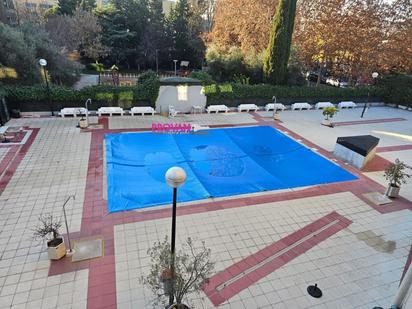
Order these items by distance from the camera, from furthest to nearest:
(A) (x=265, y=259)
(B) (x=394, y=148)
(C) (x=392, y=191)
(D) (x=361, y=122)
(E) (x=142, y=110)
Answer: (D) (x=361, y=122), (E) (x=142, y=110), (B) (x=394, y=148), (C) (x=392, y=191), (A) (x=265, y=259)

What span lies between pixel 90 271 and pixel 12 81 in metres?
15.2

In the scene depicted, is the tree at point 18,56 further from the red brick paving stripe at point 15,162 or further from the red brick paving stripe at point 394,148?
the red brick paving stripe at point 394,148

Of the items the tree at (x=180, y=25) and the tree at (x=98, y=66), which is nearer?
the tree at (x=98, y=66)

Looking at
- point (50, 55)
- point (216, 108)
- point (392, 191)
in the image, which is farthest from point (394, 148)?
point (50, 55)

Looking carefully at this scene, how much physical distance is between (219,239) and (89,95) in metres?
13.0

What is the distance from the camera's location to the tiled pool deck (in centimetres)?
595

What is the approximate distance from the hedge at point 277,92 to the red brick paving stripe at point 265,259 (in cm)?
1239

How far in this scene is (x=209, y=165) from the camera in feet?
39.5

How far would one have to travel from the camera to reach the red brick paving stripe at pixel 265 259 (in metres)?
6.12

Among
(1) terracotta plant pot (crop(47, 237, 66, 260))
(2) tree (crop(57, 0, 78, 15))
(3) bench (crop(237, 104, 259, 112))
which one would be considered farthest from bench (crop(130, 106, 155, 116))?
(2) tree (crop(57, 0, 78, 15))

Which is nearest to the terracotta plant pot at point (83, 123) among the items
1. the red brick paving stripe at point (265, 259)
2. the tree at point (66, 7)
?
the red brick paving stripe at point (265, 259)

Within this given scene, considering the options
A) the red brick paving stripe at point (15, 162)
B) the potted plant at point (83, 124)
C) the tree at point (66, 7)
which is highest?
the tree at point (66, 7)

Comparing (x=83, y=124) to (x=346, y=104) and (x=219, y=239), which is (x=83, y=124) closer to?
(x=219, y=239)

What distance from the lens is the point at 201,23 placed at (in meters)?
35.0
